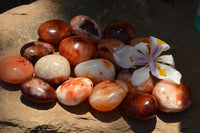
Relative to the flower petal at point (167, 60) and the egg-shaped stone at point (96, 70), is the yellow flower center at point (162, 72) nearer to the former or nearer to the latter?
the flower petal at point (167, 60)


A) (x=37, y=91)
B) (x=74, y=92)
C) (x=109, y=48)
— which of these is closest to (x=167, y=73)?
(x=109, y=48)

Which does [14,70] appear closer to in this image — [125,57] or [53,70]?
[53,70]

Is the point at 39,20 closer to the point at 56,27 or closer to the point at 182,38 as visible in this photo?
the point at 56,27

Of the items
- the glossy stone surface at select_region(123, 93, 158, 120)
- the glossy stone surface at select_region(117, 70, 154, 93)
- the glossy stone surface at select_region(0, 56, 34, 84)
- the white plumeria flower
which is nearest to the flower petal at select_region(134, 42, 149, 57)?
the white plumeria flower

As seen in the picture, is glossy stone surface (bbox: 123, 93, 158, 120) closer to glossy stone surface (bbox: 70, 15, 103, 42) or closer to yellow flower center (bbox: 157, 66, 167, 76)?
yellow flower center (bbox: 157, 66, 167, 76)

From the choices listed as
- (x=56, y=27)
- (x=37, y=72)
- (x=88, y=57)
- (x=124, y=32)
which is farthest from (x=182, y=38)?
(x=37, y=72)

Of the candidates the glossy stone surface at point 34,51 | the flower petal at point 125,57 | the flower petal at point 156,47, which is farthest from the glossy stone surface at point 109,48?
the glossy stone surface at point 34,51
